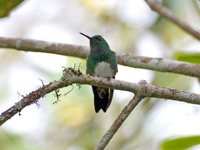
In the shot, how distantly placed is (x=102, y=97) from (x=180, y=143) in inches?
19.7

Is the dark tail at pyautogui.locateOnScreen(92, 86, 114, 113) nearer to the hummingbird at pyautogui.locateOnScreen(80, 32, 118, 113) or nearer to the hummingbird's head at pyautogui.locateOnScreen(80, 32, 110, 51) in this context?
the hummingbird at pyautogui.locateOnScreen(80, 32, 118, 113)

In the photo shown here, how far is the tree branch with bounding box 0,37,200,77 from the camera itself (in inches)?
117

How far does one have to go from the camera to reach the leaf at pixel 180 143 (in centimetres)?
283

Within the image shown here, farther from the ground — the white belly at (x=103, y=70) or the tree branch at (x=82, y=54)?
the tree branch at (x=82, y=54)

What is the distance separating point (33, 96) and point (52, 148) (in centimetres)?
330

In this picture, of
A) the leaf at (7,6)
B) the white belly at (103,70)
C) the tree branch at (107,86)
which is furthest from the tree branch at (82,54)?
the tree branch at (107,86)

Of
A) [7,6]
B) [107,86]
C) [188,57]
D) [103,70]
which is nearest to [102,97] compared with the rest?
[103,70]

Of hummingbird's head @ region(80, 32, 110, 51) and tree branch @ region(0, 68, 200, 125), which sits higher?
hummingbird's head @ region(80, 32, 110, 51)

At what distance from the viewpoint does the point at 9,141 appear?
18.8ft

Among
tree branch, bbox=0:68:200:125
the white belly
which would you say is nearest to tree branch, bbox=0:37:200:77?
the white belly

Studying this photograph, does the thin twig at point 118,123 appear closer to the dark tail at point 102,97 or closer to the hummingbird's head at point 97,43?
the dark tail at point 102,97

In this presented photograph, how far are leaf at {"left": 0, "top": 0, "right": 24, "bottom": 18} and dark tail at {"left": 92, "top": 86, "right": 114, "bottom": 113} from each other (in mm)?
1100

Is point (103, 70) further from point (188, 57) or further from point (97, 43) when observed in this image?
point (188, 57)

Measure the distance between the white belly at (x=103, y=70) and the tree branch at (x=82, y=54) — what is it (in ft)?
0.63
